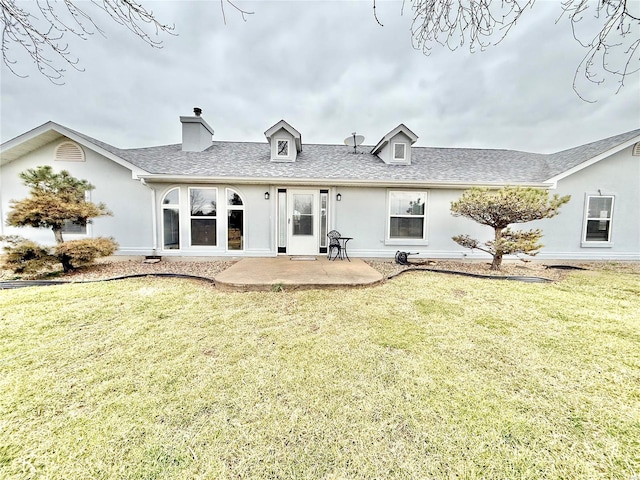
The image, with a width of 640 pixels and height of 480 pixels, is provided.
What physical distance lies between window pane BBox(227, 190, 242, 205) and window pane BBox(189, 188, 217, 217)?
1.35 ft

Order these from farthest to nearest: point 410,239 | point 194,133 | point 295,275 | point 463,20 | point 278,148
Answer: point 194,133, point 278,148, point 410,239, point 295,275, point 463,20

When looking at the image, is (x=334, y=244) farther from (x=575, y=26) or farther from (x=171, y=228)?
(x=575, y=26)

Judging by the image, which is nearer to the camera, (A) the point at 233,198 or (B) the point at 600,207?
(A) the point at 233,198

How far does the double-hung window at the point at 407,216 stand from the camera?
784 cm

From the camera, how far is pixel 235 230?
7.64m

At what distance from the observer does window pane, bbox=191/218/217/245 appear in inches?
296

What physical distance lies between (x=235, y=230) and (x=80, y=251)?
361cm

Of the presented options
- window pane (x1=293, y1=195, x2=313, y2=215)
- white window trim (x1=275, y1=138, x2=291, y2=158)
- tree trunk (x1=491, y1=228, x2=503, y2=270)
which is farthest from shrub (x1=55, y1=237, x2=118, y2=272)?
tree trunk (x1=491, y1=228, x2=503, y2=270)

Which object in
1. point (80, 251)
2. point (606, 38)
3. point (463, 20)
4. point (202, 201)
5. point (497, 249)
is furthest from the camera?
point (202, 201)

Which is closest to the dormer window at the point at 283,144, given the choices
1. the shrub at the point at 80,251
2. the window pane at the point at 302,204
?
the window pane at the point at 302,204

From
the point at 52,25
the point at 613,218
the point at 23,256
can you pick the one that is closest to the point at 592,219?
the point at 613,218

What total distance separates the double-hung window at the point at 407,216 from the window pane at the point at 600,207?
5.48 metres

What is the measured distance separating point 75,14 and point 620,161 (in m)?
13.2

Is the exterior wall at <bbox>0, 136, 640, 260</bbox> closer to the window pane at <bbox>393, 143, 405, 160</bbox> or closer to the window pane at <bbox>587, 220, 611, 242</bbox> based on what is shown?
the window pane at <bbox>587, 220, 611, 242</bbox>
